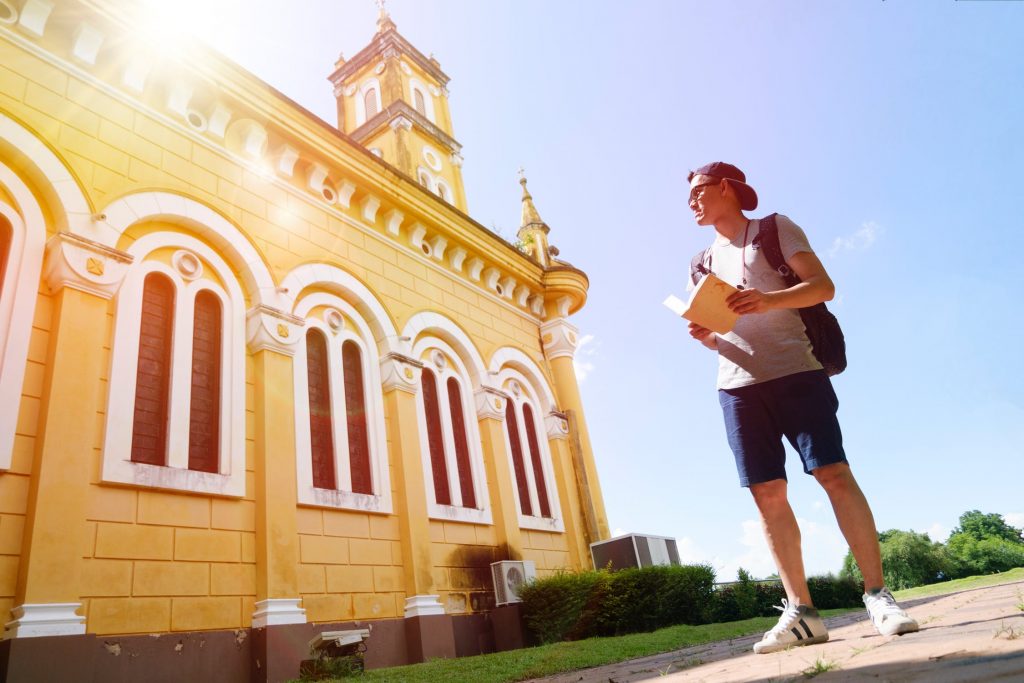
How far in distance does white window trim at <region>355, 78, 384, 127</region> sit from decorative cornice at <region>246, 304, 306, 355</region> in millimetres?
9735

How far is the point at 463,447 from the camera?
458 inches

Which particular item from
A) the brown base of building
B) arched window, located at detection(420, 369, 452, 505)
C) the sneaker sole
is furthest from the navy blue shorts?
arched window, located at detection(420, 369, 452, 505)

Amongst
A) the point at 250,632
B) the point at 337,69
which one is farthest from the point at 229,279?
the point at 337,69

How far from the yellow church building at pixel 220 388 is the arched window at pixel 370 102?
6.21 meters

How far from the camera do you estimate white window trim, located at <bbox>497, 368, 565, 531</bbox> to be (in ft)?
40.7

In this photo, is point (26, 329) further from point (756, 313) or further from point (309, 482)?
point (756, 313)

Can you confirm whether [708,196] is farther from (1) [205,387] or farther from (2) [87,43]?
(2) [87,43]

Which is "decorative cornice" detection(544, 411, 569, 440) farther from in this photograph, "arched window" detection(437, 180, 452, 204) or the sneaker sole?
the sneaker sole

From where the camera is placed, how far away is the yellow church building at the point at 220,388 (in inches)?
241

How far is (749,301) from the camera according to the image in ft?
10.6

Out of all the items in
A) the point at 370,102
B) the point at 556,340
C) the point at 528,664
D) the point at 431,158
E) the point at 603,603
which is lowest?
the point at 528,664

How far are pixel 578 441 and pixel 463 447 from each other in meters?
3.61

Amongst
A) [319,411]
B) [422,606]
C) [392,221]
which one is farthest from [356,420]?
[392,221]

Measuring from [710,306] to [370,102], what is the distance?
1594 centimetres
